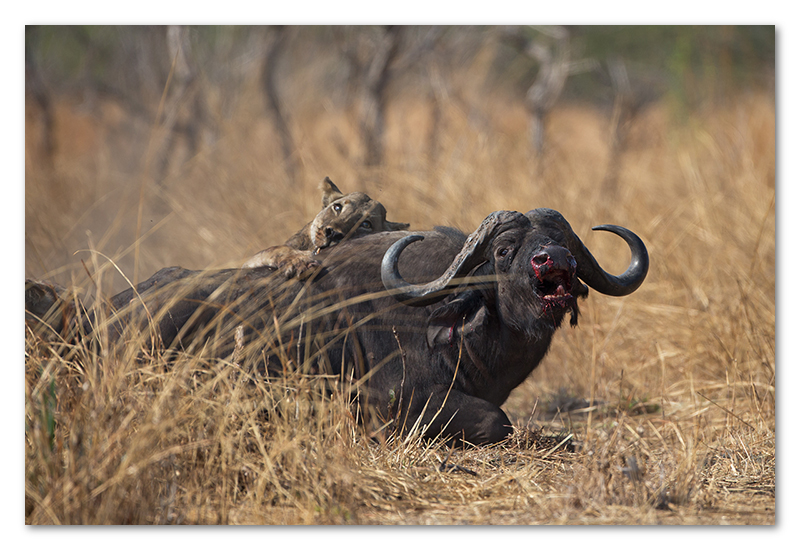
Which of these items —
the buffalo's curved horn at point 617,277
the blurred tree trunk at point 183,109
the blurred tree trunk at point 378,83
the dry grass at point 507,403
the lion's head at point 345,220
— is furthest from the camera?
the blurred tree trunk at point 183,109

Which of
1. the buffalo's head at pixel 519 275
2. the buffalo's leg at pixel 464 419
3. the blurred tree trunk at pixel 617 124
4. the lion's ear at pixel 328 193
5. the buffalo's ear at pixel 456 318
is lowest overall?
the buffalo's leg at pixel 464 419

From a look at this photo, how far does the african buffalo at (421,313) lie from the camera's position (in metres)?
3.42

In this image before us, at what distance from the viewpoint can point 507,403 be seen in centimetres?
518

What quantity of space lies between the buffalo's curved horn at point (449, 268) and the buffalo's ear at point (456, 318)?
0.15m

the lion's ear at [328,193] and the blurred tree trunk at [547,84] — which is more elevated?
the blurred tree trunk at [547,84]

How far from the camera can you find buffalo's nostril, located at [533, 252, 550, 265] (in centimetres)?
321

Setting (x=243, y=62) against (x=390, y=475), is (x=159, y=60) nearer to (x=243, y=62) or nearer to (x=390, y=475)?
(x=243, y=62)

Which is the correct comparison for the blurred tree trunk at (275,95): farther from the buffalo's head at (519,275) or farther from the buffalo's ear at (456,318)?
the buffalo's head at (519,275)

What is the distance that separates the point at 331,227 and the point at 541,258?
1281 millimetres

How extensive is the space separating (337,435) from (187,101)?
747 centimetres

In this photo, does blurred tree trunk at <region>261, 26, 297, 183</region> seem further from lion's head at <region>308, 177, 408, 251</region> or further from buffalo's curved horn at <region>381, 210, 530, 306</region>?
buffalo's curved horn at <region>381, 210, 530, 306</region>

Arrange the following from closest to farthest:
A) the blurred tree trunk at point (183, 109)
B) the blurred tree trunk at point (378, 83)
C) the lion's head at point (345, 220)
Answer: the lion's head at point (345, 220), the blurred tree trunk at point (378, 83), the blurred tree trunk at point (183, 109)

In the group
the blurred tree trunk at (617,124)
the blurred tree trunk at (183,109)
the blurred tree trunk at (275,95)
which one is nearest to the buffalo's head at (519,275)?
the blurred tree trunk at (617,124)
